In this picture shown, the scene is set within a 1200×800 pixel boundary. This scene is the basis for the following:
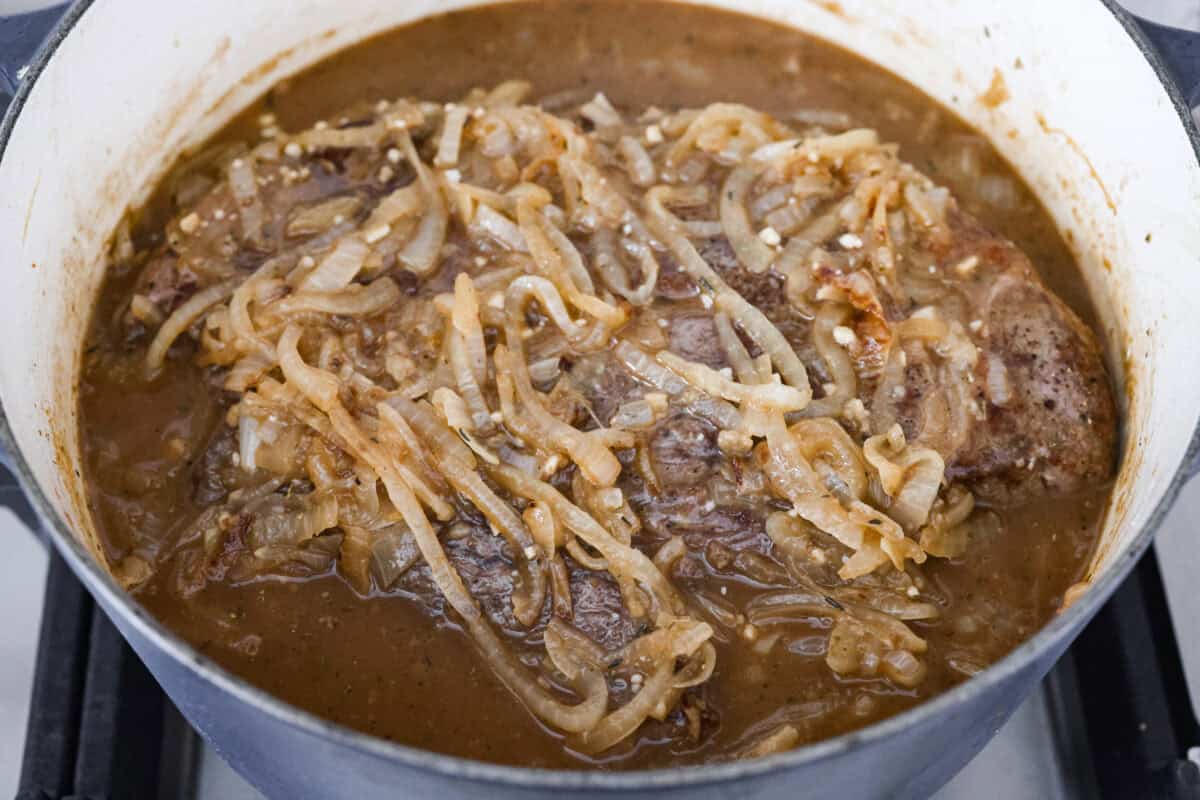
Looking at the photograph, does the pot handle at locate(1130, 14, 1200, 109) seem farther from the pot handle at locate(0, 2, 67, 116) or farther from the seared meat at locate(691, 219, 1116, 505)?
the pot handle at locate(0, 2, 67, 116)

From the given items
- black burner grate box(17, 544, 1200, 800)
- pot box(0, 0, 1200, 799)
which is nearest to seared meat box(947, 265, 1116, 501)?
pot box(0, 0, 1200, 799)

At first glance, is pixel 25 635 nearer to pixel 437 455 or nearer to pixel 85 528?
pixel 85 528

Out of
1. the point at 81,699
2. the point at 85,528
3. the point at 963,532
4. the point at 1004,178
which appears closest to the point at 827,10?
the point at 1004,178

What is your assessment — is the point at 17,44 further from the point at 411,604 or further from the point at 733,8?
the point at 733,8

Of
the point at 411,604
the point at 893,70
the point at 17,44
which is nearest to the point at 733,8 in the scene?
the point at 893,70

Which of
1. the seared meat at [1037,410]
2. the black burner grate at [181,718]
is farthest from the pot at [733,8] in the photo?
the black burner grate at [181,718]
